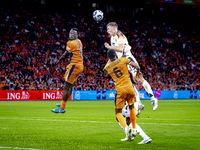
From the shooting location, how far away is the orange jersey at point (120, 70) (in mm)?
7129

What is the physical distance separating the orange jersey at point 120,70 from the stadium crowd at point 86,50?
78.0ft

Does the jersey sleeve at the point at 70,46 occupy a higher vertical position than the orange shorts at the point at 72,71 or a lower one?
higher

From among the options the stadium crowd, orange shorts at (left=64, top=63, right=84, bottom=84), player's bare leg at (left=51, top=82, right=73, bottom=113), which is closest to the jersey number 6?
orange shorts at (left=64, top=63, right=84, bottom=84)

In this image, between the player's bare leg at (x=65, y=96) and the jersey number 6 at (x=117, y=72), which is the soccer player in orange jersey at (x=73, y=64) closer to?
the player's bare leg at (x=65, y=96)

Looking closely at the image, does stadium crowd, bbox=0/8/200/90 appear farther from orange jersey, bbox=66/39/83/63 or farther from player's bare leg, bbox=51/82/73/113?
orange jersey, bbox=66/39/83/63

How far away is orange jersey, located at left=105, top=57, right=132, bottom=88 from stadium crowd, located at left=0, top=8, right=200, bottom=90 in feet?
78.0

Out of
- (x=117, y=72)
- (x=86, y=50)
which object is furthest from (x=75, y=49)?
(x=86, y=50)

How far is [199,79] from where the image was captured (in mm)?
40281

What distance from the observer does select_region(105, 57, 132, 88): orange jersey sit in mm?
7129

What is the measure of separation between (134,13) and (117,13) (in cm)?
293

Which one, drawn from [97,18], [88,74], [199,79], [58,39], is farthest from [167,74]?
[97,18]

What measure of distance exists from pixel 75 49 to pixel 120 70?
3787 millimetres

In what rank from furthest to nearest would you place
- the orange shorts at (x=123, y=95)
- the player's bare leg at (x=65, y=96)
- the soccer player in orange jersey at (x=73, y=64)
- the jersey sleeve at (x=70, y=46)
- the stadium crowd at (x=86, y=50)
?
the stadium crowd at (x=86, y=50)
the player's bare leg at (x=65, y=96)
the soccer player in orange jersey at (x=73, y=64)
the jersey sleeve at (x=70, y=46)
the orange shorts at (x=123, y=95)

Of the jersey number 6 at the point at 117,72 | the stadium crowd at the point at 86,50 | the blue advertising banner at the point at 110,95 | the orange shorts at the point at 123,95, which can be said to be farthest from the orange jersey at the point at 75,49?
the blue advertising banner at the point at 110,95
